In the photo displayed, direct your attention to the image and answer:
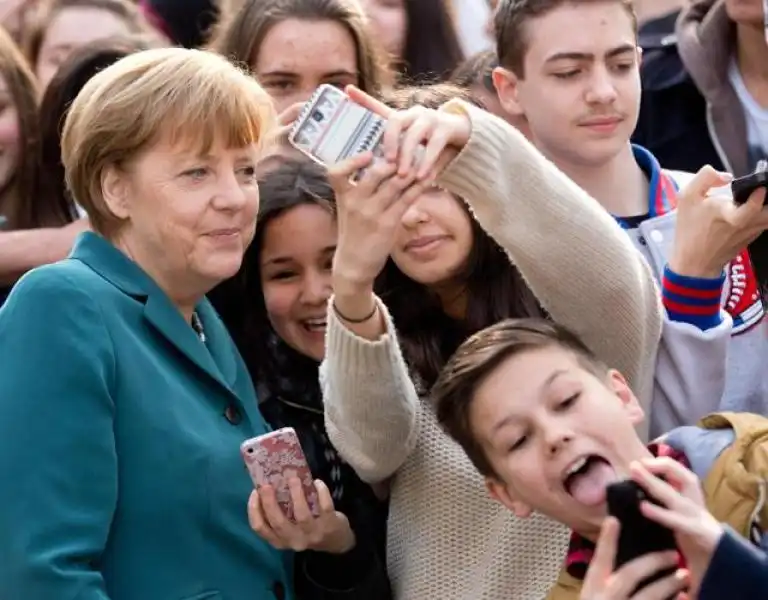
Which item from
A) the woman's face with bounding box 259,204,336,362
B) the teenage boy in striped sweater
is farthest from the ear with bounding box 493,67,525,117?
the woman's face with bounding box 259,204,336,362

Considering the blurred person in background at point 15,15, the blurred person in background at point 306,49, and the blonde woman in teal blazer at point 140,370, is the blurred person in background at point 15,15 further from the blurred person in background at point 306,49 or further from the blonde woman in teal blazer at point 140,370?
the blonde woman in teal blazer at point 140,370

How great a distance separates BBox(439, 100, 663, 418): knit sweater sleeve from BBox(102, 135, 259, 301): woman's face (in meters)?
0.35

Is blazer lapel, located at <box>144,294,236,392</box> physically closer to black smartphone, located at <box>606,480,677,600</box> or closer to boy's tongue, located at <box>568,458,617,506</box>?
boy's tongue, located at <box>568,458,617,506</box>

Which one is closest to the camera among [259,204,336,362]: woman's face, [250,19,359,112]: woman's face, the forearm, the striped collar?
[259,204,336,362]: woman's face

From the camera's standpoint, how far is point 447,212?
8.46 feet

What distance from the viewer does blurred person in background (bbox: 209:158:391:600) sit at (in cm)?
264

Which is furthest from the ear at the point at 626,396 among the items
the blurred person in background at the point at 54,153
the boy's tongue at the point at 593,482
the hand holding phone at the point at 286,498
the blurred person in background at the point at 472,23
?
the blurred person in background at the point at 472,23

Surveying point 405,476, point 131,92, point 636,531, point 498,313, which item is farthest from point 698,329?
point 131,92

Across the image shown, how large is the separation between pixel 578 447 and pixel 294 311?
2.71 ft

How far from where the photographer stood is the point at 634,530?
6.08ft

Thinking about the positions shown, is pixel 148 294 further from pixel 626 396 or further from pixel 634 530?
pixel 634 530

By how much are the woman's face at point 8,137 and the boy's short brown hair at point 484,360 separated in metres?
1.32

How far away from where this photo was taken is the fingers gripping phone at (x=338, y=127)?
2.13m

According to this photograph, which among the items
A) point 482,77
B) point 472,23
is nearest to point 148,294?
point 482,77
